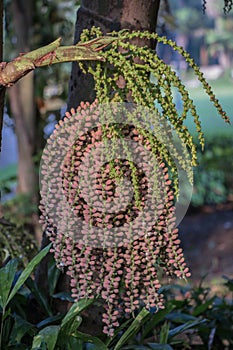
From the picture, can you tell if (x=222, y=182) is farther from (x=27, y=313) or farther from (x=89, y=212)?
(x=89, y=212)

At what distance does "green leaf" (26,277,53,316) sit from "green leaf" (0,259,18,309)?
0.33 metres

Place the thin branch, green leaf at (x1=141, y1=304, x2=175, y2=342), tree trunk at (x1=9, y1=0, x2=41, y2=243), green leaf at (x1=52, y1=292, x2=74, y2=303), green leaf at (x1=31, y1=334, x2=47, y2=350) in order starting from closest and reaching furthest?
the thin branch → green leaf at (x1=31, y1=334, x2=47, y2=350) → green leaf at (x1=52, y1=292, x2=74, y2=303) → green leaf at (x1=141, y1=304, x2=175, y2=342) → tree trunk at (x1=9, y1=0, x2=41, y2=243)

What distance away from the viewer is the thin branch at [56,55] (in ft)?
5.24

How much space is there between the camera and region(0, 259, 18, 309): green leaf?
2.21 meters

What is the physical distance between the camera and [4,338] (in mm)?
2406

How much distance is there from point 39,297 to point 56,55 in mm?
1236

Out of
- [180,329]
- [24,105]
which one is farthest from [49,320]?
[24,105]

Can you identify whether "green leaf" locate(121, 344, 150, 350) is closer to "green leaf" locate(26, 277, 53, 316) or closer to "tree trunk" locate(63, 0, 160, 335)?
"tree trunk" locate(63, 0, 160, 335)

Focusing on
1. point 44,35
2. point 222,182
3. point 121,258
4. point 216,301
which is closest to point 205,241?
point 222,182

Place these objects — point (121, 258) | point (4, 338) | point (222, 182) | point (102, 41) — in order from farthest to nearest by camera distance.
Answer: point (222, 182), point (4, 338), point (121, 258), point (102, 41)

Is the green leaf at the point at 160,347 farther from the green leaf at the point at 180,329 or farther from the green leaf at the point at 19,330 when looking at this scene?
the green leaf at the point at 19,330

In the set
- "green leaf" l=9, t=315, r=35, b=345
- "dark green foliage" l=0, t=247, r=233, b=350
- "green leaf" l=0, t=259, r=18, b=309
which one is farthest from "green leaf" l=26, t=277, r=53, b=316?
"green leaf" l=0, t=259, r=18, b=309

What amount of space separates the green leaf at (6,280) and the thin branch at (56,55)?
84 centimetres

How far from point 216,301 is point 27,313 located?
1.09 metres
